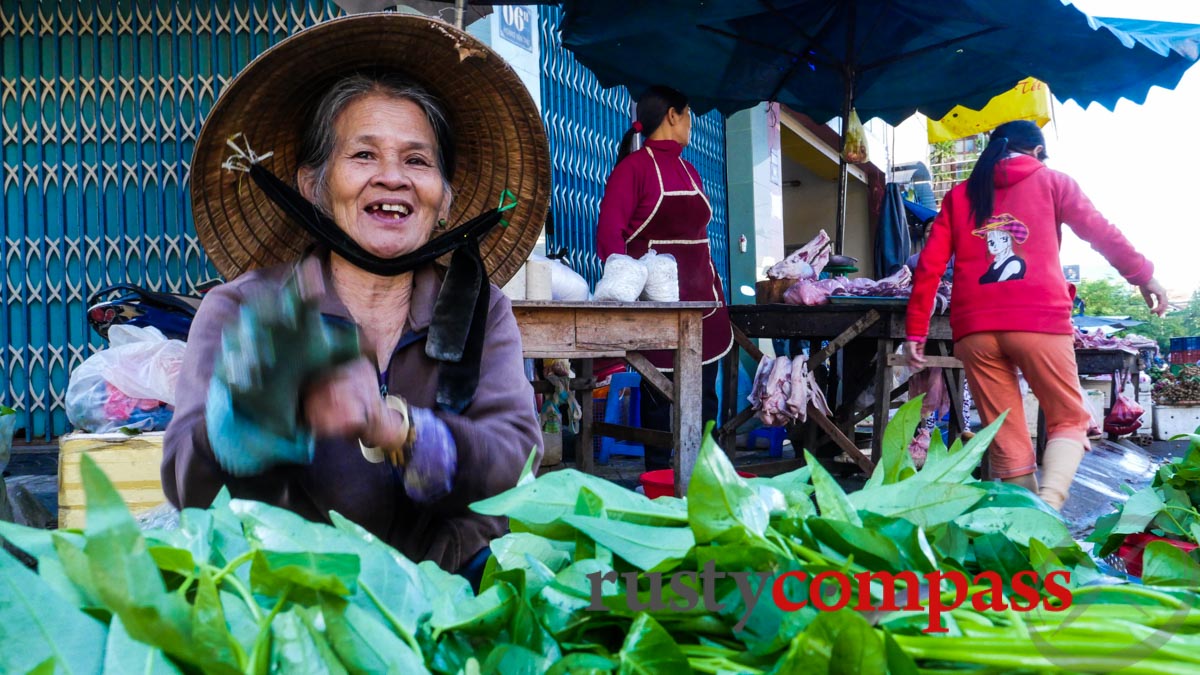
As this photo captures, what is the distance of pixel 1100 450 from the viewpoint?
671 cm

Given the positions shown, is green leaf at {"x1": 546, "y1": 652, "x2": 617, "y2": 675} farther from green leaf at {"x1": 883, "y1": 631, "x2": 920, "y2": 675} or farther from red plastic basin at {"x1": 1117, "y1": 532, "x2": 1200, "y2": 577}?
red plastic basin at {"x1": 1117, "y1": 532, "x2": 1200, "y2": 577}

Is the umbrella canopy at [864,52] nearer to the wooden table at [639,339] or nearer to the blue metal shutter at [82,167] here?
the wooden table at [639,339]

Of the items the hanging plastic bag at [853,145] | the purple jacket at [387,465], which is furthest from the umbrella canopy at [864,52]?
the purple jacket at [387,465]

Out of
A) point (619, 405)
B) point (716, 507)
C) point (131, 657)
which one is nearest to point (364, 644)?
point (131, 657)

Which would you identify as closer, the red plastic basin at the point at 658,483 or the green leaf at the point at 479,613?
the green leaf at the point at 479,613

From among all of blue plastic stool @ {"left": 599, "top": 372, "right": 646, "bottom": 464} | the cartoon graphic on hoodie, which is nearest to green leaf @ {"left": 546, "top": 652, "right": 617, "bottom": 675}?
the cartoon graphic on hoodie

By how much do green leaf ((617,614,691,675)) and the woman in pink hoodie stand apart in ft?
10.3

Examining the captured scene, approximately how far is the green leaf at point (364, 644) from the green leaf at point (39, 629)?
0.15 m

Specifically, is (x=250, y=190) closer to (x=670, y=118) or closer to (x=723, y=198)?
(x=670, y=118)

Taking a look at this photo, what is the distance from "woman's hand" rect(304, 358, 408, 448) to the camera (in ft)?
2.94

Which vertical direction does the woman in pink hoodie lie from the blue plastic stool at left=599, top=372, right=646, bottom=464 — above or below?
above

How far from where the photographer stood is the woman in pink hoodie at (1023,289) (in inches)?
127

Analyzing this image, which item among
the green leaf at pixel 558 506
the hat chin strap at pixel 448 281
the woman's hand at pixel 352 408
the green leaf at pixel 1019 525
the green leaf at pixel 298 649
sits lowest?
the green leaf at pixel 298 649

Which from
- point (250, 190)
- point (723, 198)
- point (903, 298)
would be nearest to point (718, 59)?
point (903, 298)
